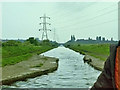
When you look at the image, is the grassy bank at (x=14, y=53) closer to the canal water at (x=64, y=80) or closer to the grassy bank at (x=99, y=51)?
the canal water at (x=64, y=80)

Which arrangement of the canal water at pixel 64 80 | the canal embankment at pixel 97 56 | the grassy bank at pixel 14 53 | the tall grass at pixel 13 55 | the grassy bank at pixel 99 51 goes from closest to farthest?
1. the canal water at pixel 64 80
2. the canal embankment at pixel 97 56
3. the tall grass at pixel 13 55
4. the grassy bank at pixel 14 53
5. the grassy bank at pixel 99 51

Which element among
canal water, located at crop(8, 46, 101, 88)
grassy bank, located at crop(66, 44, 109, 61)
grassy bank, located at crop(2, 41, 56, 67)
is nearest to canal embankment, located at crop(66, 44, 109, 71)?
grassy bank, located at crop(66, 44, 109, 61)

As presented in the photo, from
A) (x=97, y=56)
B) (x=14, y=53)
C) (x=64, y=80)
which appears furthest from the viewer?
(x=14, y=53)

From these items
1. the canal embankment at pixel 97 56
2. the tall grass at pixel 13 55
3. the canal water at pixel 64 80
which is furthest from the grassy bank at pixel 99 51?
the canal water at pixel 64 80

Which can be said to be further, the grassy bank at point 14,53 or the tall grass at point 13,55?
the grassy bank at point 14,53

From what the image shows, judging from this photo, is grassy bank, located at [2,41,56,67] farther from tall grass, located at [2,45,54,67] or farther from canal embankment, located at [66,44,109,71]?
canal embankment, located at [66,44,109,71]

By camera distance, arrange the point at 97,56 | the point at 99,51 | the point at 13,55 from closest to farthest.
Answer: the point at 97,56, the point at 13,55, the point at 99,51

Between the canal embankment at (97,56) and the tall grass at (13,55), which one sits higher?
the tall grass at (13,55)

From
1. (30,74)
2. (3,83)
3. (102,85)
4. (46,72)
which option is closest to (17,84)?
(3,83)

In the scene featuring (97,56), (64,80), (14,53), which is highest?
(14,53)

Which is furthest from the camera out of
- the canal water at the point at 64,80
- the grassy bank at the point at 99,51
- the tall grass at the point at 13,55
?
the grassy bank at the point at 99,51

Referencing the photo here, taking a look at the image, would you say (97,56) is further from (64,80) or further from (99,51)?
(64,80)

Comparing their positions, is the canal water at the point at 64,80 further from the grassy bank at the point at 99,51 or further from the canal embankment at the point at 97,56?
the grassy bank at the point at 99,51

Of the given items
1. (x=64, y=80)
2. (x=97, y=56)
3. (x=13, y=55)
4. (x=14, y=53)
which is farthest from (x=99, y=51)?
(x=64, y=80)
